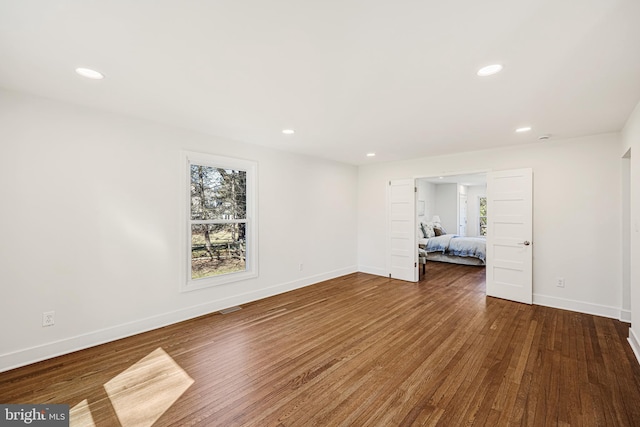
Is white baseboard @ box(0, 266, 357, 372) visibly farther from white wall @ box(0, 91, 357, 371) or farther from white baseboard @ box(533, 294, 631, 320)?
white baseboard @ box(533, 294, 631, 320)

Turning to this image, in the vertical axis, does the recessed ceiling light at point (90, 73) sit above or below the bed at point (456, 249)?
above

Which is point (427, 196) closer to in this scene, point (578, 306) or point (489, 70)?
point (578, 306)

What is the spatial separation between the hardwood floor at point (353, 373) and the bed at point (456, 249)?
10.6 ft

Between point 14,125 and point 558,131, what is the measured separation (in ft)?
19.7

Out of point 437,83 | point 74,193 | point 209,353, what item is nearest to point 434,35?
point 437,83

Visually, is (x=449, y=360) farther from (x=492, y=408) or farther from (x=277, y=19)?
(x=277, y=19)

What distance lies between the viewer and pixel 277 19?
1538mm

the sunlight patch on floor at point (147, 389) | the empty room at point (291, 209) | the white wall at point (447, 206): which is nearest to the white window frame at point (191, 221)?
the empty room at point (291, 209)

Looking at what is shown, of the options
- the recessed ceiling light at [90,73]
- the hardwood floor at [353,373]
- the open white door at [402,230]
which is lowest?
the hardwood floor at [353,373]

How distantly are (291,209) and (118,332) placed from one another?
2917 mm

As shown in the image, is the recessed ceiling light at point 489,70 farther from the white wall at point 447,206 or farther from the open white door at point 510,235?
the white wall at point 447,206

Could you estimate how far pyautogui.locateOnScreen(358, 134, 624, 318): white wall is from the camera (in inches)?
145

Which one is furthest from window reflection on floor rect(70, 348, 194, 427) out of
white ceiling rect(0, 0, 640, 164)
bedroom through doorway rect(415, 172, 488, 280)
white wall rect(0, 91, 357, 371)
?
bedroom through doorway rect(415, 172, 488, 280)

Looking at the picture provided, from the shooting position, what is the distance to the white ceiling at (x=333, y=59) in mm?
1479
